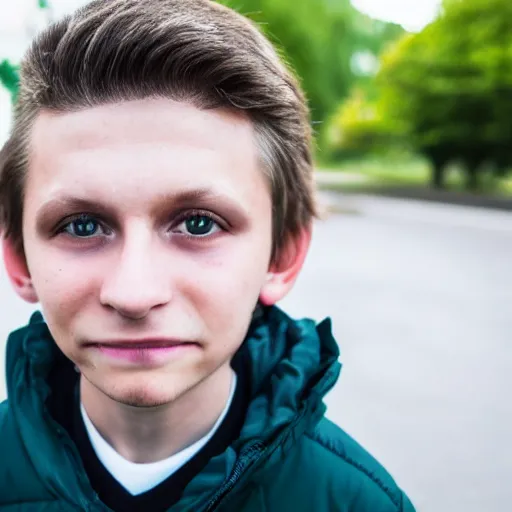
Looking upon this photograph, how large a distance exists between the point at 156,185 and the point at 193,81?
0.49ft

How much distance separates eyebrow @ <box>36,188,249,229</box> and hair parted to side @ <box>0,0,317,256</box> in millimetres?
112

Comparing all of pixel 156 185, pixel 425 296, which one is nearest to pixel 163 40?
pixel 156 185

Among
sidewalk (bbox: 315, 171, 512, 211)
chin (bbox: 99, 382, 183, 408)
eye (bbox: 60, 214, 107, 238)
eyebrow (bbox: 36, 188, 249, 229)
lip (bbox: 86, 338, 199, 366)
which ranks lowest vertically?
chin (bbox: 99, 382, 183, 408)

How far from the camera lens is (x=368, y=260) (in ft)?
13.2

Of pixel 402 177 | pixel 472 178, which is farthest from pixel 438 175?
pixel 402 177

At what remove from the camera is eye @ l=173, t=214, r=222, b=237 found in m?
0.74

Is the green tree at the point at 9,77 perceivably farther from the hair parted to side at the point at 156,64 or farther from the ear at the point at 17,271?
the ear at the point at 17,271

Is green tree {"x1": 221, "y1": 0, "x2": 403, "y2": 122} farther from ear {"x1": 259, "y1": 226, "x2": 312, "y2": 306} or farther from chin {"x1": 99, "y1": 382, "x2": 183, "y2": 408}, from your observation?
chin {"x1": 99, "y1": 382, "x2": 183, "y2": 408}

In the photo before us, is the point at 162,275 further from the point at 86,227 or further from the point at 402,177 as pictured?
the point at 402,177

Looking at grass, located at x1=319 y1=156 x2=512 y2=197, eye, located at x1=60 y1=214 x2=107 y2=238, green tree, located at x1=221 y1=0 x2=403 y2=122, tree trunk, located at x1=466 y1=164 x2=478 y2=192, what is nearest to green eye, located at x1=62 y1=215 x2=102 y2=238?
eye, located at x1=60 y1=214 x2=107 y2=238

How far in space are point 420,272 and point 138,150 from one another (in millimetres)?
3210

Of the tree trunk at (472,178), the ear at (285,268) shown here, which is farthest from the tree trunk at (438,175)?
the ear at (285,268)

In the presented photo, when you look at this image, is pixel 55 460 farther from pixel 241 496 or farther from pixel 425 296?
pixel 425 296

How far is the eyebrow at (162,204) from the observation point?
27.5 inches
